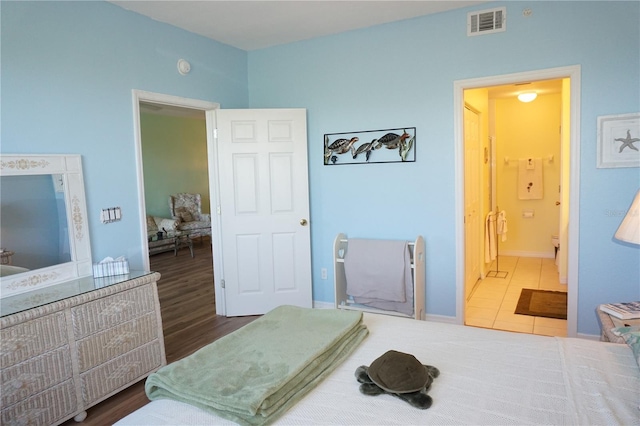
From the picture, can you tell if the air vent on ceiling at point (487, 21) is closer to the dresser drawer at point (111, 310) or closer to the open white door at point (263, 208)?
the open white door at point (263, 208)

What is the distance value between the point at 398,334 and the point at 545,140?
517cm

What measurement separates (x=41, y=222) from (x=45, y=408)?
1.06 metres

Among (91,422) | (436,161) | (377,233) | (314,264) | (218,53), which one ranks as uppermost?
(218,53)

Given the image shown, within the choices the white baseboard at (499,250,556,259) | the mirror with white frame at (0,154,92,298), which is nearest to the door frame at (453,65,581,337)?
the mirror with white frame at (0,154,92,298)

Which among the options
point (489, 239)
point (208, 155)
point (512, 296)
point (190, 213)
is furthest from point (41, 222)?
point (190, 213)

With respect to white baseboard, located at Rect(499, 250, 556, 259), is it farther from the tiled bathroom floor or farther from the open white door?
the open white door

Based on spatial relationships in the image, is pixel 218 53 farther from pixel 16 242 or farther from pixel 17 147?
pixel 16 242

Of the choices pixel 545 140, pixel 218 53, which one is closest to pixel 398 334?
pixel 218 53

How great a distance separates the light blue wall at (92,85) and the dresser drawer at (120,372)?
0.71 meters

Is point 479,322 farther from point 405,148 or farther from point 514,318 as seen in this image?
point 405,148

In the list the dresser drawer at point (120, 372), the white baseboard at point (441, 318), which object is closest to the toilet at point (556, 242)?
the white baseboard at point (441, 318)

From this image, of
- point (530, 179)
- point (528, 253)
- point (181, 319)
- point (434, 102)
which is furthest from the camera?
point (528, 253)

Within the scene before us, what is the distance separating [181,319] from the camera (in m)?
3.96

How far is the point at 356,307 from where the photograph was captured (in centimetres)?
365
